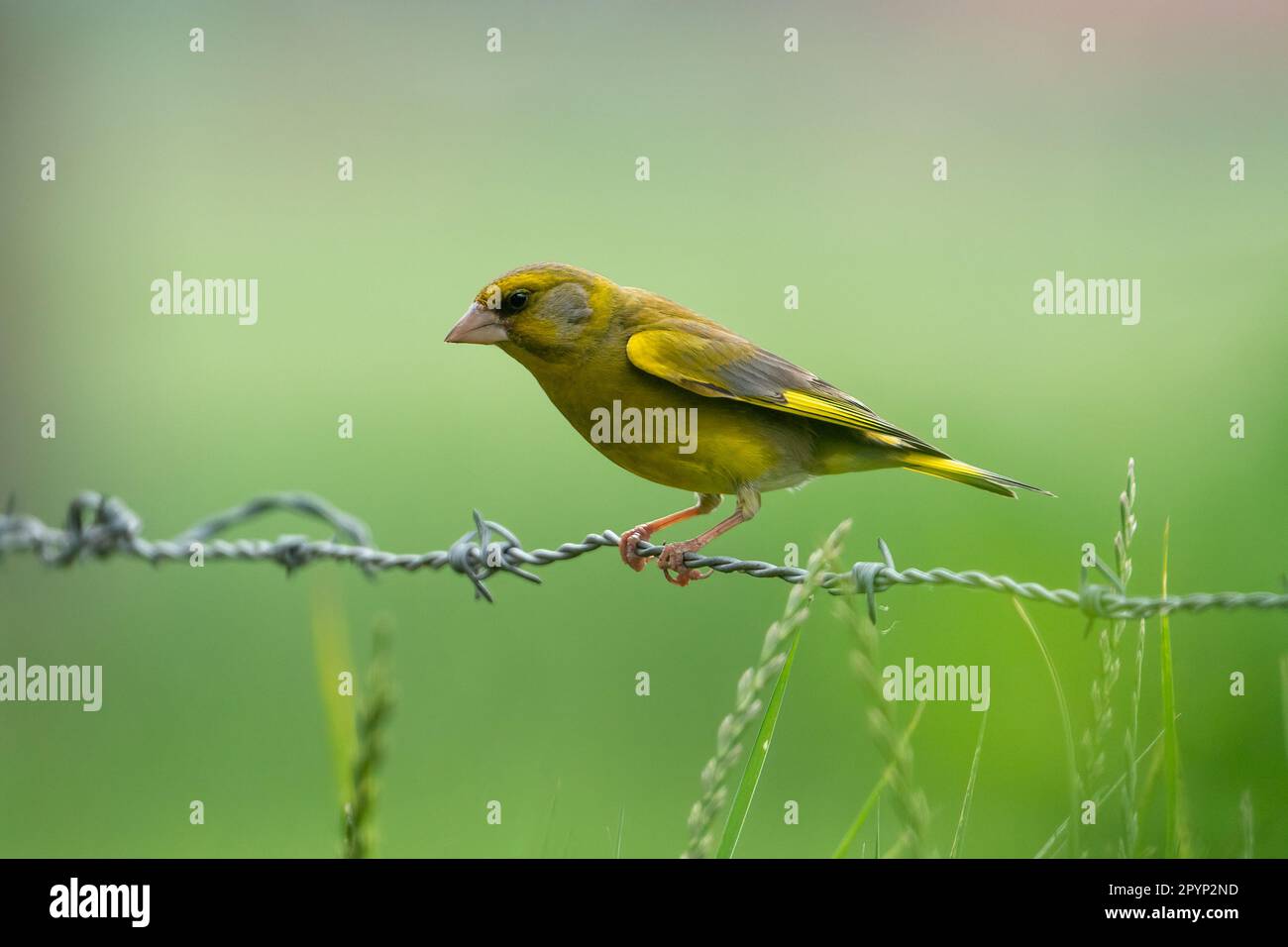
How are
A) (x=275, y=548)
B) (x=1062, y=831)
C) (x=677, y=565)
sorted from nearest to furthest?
(x=1062, y=831), (x=275, y=548), (x=677, y=565)

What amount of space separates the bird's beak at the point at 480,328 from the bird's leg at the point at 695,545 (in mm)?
880

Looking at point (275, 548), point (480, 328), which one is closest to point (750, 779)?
point (275, 548)

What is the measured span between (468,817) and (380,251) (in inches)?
203

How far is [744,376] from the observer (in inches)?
163

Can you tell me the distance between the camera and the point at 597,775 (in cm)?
471

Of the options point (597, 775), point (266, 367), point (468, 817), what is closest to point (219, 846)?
point (468, 817)

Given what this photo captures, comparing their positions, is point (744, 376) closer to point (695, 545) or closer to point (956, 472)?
point (695, 545)

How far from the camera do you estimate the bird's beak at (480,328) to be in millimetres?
4078

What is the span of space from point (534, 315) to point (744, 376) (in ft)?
2.34

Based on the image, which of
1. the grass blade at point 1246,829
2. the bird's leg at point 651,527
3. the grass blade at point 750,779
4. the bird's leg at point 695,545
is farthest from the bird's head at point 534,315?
the grass blade at point 1246,829

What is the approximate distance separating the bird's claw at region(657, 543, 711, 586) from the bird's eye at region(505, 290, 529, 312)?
3.07ft

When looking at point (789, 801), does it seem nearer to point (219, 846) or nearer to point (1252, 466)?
point (219, 846)

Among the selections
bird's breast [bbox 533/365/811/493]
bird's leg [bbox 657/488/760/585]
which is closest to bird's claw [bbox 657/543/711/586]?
bird's leg [bbox 657/488/760/585]

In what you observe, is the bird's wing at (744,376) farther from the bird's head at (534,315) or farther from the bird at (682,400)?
the bird's head at (534,315)
